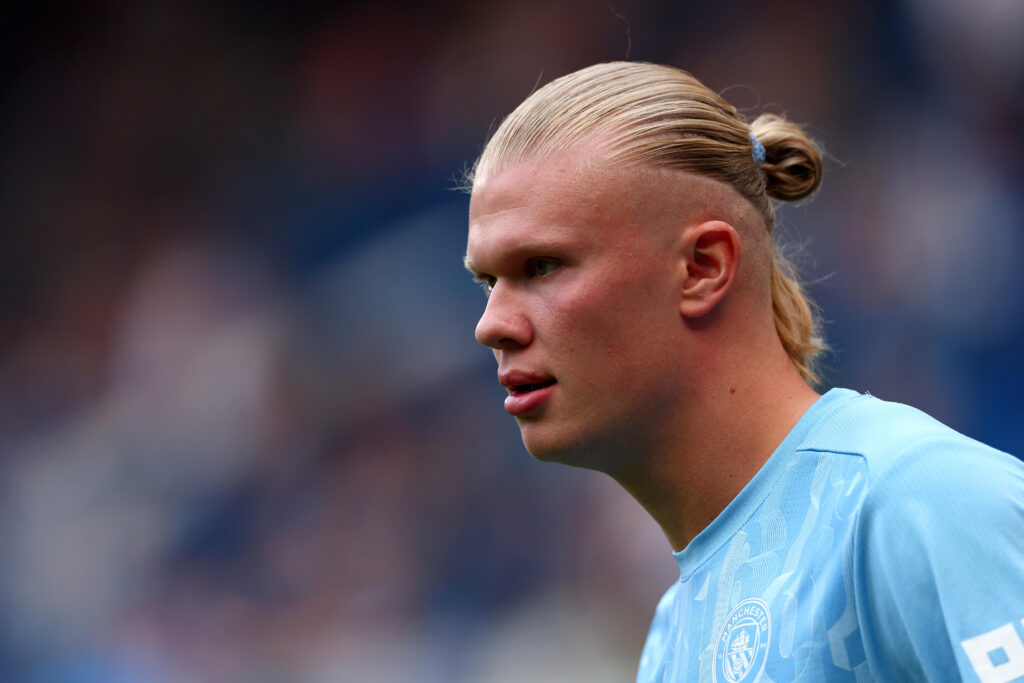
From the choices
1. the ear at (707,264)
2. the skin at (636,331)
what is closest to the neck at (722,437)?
the skin at (636,331)

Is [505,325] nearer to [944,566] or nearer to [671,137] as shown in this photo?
[671,137]

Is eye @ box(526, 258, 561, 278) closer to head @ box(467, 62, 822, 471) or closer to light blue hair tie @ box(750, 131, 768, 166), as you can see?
head @ box(467, 62, 822, 471)

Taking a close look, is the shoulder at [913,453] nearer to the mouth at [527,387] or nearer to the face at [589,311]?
the face at [589,311]

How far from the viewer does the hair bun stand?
2189mm

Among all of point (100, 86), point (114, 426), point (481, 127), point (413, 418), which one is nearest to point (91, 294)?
point (114, 426)

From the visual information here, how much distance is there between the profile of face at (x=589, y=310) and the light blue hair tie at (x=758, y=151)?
0.31m

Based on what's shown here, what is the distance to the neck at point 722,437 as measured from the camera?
6.15 feet

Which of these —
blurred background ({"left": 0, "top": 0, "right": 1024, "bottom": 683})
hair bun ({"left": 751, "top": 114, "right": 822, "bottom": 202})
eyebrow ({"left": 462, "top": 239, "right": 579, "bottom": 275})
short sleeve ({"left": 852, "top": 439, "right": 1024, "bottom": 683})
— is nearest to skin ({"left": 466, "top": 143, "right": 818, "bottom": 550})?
eyebrow ({"left": 462, "top": 239, "right": 579, "bottom": 275})

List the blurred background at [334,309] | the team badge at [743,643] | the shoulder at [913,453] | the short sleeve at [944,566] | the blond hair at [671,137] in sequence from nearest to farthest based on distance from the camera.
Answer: the short sleeve at [944,566], the shoulder at [913,453], the team badge at [743,643], the blond hair at [671,137], the blurred background at [334,309]

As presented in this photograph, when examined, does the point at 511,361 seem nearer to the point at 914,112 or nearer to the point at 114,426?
the point at 914,112

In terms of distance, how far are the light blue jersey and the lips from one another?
398 mm

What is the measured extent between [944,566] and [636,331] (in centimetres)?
70

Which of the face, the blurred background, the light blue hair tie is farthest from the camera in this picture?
the blurred background

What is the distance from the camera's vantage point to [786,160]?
220 centimetres
